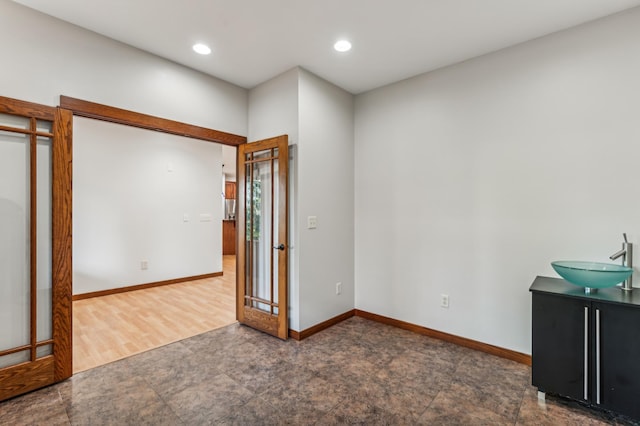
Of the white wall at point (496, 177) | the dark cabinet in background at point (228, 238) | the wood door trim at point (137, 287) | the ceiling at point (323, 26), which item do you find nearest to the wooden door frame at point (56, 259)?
the ceiling at point (323, 26)

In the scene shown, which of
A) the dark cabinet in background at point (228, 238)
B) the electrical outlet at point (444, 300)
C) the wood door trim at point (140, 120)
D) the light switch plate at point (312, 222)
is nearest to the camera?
the wood door trim at point (140, 120)

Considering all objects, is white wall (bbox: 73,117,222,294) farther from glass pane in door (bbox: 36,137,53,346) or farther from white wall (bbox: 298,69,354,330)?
white wall (bbox: 298,69,354,330)

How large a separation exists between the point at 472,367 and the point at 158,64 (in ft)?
12.6

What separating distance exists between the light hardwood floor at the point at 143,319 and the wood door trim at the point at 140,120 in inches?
81.3

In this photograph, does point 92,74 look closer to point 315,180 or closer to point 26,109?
point 26,109

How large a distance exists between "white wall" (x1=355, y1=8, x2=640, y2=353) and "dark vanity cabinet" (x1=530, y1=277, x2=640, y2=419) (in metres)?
0.55

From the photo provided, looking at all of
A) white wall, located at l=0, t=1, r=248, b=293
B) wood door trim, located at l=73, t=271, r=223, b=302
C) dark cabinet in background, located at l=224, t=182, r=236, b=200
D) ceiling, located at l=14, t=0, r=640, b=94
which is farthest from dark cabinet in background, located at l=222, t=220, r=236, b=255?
ceiling, located at l=14, t=0, r=640, b=94

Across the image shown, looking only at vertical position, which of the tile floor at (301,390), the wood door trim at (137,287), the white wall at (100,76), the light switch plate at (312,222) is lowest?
the tile floor at (301,390)

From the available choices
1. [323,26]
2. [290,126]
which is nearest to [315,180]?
[290,126]

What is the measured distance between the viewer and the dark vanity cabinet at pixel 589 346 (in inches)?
72.7

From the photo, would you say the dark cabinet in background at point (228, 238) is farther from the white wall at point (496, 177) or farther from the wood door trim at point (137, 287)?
the white wall at point (496, 177)

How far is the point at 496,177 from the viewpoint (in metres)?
2.78

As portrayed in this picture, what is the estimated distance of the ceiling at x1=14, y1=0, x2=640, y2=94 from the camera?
218cm

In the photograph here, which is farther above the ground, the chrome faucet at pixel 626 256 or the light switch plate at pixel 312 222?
the light switch plate at pixel 312 222
